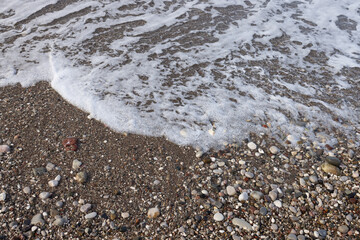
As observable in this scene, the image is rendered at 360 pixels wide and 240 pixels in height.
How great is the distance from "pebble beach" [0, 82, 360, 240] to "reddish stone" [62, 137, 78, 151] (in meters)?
0.01

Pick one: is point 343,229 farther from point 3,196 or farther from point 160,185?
point 3,196

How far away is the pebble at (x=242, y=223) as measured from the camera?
2.62m

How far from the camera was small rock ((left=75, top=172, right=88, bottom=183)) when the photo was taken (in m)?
2.95

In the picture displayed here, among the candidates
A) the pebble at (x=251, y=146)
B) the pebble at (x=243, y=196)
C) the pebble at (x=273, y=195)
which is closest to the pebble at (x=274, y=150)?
the pebble at (x=251, y=146)

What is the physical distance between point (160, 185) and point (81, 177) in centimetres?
83

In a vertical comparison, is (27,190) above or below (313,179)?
above

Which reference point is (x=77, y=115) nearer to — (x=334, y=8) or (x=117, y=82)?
(x=117, y=82)

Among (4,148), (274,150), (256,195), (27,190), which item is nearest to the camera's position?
(27,190)

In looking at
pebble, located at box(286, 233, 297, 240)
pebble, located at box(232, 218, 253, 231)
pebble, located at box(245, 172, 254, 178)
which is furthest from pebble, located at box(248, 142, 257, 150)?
pebble, located at box(286, 233, 297, 240)

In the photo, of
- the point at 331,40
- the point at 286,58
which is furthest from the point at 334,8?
the point at 286,58

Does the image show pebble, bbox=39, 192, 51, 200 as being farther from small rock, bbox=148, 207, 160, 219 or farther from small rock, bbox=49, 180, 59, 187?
small rock, bbox=148, 207, 160, 219

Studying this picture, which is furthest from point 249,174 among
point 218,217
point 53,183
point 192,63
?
point 192,63

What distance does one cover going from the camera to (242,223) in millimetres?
2650

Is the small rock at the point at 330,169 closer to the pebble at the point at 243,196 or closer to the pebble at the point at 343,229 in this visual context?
the pebble at the point at 343,229
